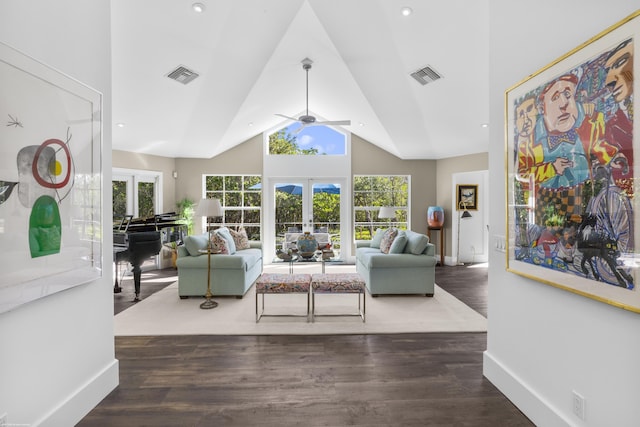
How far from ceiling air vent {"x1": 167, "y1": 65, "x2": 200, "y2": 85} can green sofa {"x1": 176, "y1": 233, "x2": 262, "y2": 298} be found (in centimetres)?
215

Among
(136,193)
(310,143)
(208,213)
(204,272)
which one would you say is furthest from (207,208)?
(310,143)

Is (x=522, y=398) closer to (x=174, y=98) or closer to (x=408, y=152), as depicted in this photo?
(x=174, y=98)

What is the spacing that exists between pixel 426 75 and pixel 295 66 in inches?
73.4

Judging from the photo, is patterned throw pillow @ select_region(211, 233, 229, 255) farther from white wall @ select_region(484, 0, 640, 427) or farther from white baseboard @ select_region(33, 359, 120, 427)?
white wall @ select_region(484, 0, 640, 427)

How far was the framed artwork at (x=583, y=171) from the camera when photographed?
4.47ft

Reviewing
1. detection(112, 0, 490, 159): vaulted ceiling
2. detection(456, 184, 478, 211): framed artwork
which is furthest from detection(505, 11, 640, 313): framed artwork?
detection(456, 184, 478, 211): framed artwork

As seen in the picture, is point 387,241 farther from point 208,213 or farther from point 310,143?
point 310,143

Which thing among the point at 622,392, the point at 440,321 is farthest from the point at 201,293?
the point at 622,392

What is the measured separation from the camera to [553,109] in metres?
1.76

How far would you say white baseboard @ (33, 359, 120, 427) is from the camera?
1.82 m

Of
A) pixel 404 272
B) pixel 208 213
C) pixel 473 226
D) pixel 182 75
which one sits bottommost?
pixel 404 272

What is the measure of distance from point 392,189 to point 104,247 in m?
6.25

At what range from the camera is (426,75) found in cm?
410

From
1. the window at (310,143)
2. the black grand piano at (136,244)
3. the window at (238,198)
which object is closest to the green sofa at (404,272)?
the black grand piano at (136,244)
